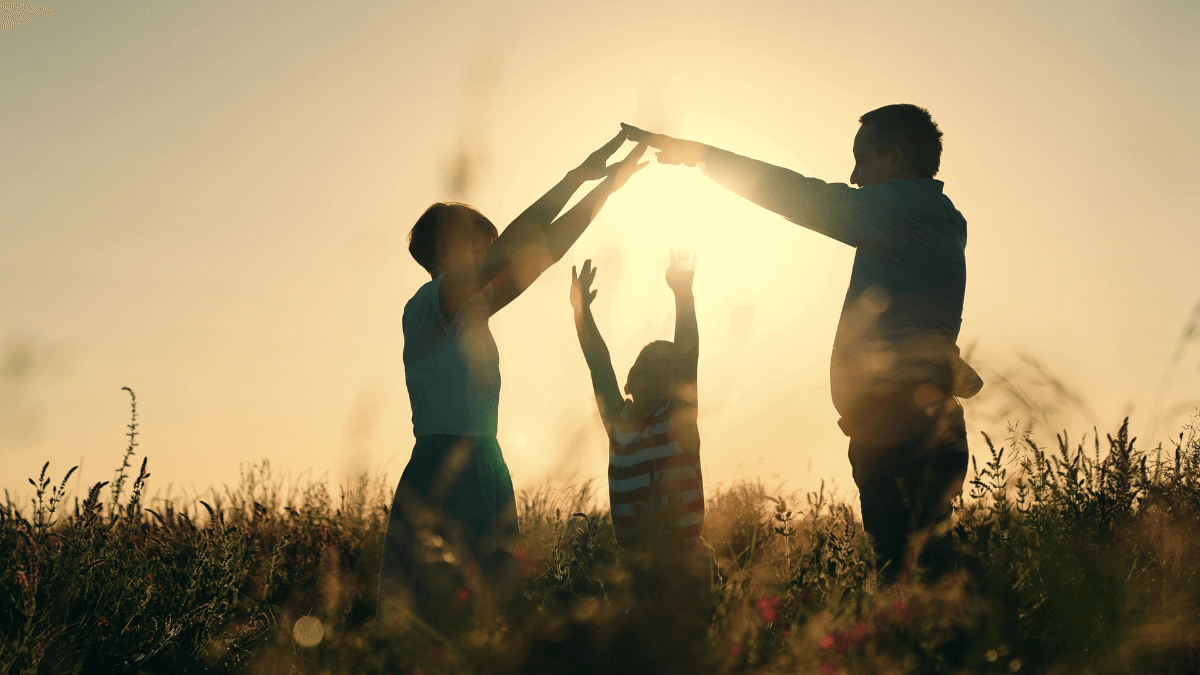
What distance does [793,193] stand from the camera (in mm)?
2840

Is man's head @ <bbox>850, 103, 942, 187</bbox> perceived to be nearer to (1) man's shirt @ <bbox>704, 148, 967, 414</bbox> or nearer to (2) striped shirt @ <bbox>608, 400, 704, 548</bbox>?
(1) man's shirt @ <bbox>704, 148, 967, 414</bbox>

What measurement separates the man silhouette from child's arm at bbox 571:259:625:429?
0.89 m

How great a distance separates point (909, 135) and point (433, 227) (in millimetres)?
1834

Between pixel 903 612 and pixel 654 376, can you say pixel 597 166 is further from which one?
pixel 903 612

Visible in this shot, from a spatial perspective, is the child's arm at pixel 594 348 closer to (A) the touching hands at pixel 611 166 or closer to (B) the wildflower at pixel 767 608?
(A) the touching hands at pixel 611 166

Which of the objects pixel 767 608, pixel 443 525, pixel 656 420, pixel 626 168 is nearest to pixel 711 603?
Result: pixel 767 608

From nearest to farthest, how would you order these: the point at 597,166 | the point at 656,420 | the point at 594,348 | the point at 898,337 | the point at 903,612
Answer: the point at 903,612 < the point at 898,337 < the point at 597,166 < the point at 656,420 < the point at 594,348

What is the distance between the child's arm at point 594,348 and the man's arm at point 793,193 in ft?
2.52

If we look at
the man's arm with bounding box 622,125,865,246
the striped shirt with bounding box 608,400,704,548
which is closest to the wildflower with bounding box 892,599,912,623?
the striped shirt with bounding box 608,400,704,548

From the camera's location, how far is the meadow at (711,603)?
75.4 inches

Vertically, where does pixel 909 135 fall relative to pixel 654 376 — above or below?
above

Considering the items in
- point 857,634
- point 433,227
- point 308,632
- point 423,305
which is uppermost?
point 433,227

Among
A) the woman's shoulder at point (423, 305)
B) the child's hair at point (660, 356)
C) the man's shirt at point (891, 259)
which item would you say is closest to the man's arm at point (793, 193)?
the man's shirt at point (891, 259)

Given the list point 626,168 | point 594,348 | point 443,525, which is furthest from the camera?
point 594,348
